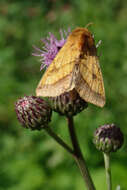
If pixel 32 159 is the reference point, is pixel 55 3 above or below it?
above

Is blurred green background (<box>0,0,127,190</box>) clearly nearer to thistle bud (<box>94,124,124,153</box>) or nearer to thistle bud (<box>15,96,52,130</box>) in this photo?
thistle bud (<box>94,124,124,153</box>)

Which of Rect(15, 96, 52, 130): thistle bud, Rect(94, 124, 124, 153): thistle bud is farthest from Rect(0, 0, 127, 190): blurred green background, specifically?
Rect(15, 96, 52, 130): thistle bud

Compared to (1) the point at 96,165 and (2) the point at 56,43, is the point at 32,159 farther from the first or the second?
(2) the point at 56,43

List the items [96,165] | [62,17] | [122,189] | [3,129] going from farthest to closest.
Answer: [62,17], [3,129], [96,165], [122,189]

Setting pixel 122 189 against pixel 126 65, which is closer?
pixel 122 189

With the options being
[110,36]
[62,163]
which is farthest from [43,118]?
[110,36]

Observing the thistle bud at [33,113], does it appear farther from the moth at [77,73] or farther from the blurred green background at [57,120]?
the blurred green background at [57,120]

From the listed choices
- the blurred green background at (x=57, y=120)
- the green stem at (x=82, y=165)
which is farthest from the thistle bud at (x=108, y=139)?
the blurred green background at (x=57, y=120)
